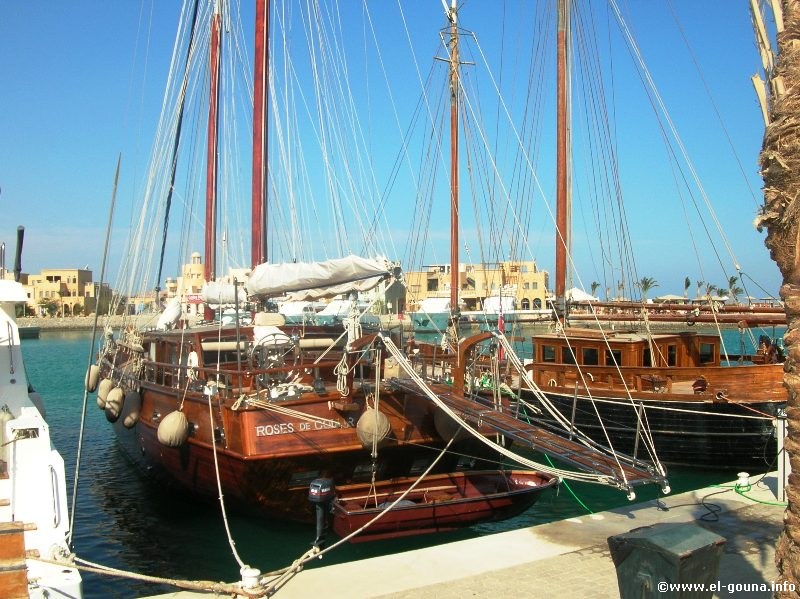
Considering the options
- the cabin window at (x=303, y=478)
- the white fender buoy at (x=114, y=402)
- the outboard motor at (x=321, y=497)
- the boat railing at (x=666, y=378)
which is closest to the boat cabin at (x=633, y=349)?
the boat railing at (x=666, y=378)

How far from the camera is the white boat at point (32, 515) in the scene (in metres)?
6.16

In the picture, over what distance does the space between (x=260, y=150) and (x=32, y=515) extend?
1258cm

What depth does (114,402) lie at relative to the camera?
16328mm

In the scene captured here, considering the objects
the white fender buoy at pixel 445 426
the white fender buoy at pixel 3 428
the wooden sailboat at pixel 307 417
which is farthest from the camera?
the white fender buoy at pixel 445 426

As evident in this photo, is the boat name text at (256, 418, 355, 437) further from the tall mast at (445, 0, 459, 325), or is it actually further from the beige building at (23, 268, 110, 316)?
the beige building at (23, 268, 110, 316)

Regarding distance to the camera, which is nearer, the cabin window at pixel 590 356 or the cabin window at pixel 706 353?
the cabin window at pixel 590 356

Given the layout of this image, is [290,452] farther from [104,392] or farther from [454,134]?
[454,134]

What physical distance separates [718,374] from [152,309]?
710 inches

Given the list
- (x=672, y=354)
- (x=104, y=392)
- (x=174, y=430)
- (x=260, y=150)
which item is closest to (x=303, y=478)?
(x=174, y=430)

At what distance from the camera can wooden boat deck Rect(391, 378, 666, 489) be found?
30.8ft

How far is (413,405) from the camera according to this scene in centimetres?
1287

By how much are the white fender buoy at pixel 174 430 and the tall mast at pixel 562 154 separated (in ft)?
41.2

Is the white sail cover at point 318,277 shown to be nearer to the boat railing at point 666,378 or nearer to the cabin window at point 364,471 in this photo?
the cabin window at point 364,471

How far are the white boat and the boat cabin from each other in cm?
1444
